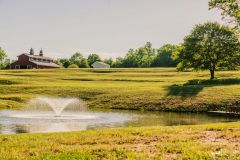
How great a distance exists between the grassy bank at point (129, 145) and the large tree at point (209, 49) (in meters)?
62.2

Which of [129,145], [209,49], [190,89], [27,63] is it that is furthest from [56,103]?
[27,63]

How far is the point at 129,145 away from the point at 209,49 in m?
67.9

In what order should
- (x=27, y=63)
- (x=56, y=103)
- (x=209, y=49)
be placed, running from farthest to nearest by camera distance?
(x=27, y=63), (x=209, y=49), (x=56, y=103)

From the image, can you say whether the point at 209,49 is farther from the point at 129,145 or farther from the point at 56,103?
the point at 129,145

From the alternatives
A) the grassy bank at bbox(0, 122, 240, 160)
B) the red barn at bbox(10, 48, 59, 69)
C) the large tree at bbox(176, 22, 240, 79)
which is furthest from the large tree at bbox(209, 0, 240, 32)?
the red barn at bbox(10, 48, 59, 69)

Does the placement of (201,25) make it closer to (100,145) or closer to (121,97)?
(121,97)

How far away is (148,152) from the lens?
14.4 m

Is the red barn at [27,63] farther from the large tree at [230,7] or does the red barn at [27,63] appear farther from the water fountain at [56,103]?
the large tree at [230,7]

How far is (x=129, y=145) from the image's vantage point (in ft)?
51.9

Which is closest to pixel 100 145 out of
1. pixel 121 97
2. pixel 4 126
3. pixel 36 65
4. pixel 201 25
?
pixel 4 126

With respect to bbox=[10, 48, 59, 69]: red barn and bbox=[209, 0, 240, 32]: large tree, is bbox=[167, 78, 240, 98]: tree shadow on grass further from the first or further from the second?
bbox=[10, 48, 59, 69]: red barn

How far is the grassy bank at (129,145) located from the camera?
45.3ft

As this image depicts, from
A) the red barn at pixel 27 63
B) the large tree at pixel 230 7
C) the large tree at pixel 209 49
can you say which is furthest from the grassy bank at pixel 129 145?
the red barn at pixel 27 63

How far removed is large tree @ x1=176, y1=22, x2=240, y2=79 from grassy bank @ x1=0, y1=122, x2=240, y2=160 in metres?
62.2
